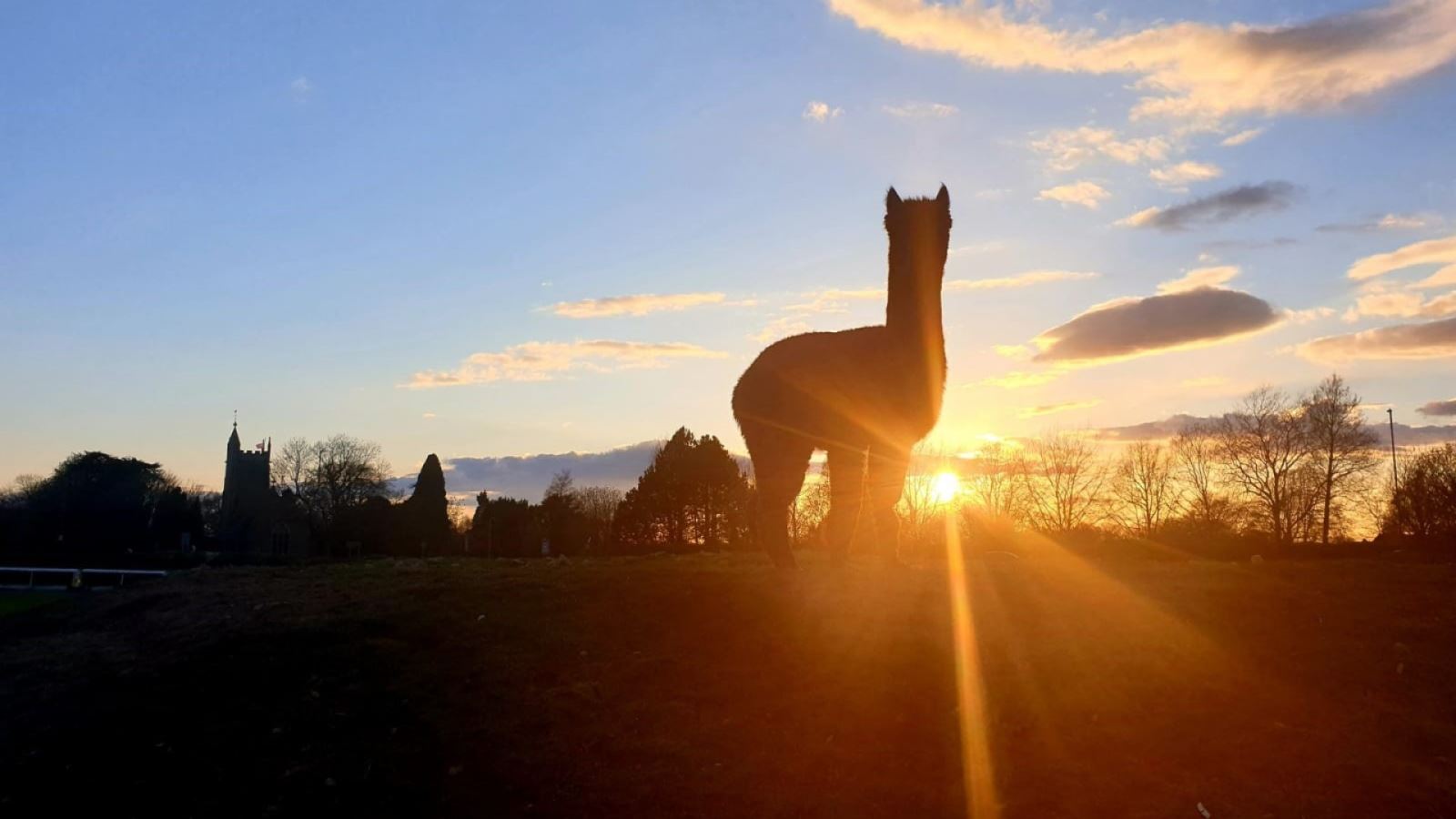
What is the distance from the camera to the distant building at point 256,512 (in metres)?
93.9

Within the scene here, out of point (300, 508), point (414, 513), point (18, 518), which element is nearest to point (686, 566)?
point (414, 513)

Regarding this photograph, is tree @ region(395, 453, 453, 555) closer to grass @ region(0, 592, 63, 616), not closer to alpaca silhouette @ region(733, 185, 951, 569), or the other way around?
grass @ region(0, 592, 63, 616)

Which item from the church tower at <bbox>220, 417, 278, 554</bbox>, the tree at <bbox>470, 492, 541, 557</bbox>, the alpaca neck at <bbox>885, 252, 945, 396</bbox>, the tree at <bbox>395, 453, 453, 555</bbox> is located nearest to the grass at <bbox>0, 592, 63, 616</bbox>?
the tree at <bbox>470, 492, 541, 557</bbox>

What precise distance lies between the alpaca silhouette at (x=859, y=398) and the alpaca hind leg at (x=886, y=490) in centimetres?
1

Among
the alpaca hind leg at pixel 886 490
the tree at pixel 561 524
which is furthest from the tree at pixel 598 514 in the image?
the alpaca hind leg at pixel 886 490

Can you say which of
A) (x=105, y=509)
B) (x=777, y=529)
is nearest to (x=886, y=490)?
(x=777, y=529)

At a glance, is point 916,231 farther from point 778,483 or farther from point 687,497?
point 687,497

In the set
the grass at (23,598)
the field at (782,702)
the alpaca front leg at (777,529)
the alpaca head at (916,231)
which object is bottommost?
the grass at (23,598)

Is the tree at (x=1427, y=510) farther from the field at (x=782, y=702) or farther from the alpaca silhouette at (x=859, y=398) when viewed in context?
the alpaca silhouette at (x=859, y=398)

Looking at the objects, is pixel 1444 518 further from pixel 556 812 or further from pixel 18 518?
pixel 18 518

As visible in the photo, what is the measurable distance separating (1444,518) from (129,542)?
8582cm

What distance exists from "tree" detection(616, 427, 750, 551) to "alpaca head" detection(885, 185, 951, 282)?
25443 millimetres

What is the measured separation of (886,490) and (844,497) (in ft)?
1.95

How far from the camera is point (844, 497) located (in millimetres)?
13445
